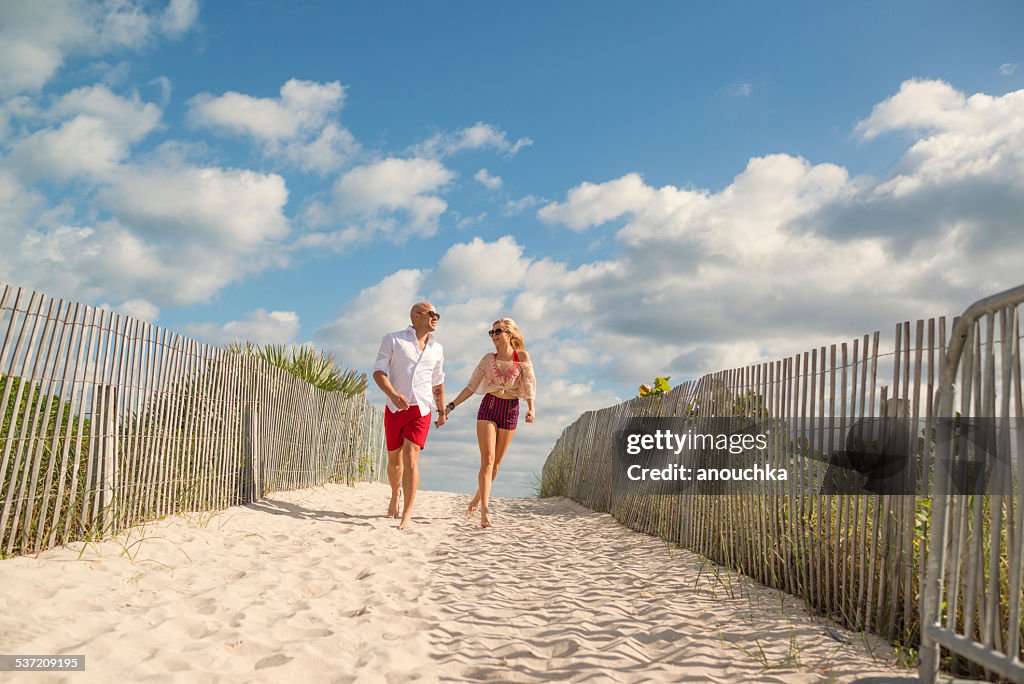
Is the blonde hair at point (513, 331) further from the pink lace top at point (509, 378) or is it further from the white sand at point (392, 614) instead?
the white sand at point (392, 614)

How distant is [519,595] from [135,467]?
3.30 metres

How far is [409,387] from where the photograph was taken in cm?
702

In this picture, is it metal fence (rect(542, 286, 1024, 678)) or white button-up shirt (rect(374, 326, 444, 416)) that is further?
white button-up shirt (rect(374, 326, 444, 416))

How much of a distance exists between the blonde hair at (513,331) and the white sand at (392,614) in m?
1.96

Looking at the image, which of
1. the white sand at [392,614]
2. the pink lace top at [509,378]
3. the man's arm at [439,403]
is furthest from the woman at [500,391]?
the white sand at [392,614]

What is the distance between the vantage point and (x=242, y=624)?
12.8ft

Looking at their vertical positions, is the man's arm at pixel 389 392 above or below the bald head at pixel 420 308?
below

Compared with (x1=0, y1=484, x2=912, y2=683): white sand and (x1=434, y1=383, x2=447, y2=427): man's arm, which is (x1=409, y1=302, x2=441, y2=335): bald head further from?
(x1=0, y1=484, x2=912, y2=683): white sand

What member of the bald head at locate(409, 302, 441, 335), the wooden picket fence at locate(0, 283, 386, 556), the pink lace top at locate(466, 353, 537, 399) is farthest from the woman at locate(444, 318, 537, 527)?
the wooden picket fence at locate(0, 283, 386, 556)

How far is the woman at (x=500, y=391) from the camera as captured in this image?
23.9 ft

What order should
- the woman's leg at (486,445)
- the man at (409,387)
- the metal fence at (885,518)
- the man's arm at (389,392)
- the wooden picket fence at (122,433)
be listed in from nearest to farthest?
the metal fence at (885,518), the wooden picket fence at (122,433), the man's arm at (389,392), the man at (409,387), the woman's leg at (486,445)

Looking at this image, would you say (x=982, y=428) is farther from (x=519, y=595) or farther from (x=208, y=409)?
(x=208, y=409)

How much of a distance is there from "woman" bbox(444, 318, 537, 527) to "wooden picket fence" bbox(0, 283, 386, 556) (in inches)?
103

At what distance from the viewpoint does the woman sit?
23.9ft
